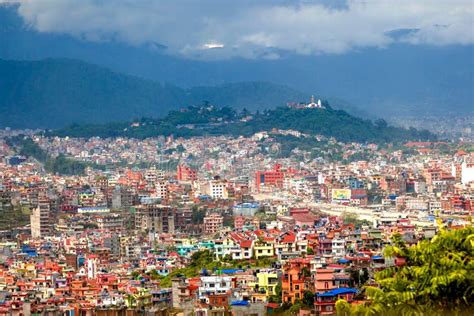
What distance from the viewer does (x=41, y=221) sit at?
3050 cm

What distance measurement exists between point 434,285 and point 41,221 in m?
24.4

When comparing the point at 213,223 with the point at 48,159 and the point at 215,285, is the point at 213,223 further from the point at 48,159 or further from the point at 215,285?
the point at 48,159

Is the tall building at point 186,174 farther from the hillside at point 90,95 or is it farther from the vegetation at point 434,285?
the vegetation at point 434,285

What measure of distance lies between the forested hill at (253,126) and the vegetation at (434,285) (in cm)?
5169

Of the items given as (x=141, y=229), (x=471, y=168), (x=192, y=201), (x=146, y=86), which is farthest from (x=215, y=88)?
(x=141, y=229)

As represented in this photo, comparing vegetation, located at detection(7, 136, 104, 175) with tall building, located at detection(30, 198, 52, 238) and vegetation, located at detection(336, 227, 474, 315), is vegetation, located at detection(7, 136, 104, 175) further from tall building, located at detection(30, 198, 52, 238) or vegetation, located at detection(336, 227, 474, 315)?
vegetation, located at detection(336, 227, 474, 315)

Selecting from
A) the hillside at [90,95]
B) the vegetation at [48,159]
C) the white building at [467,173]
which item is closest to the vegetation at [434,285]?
the white building at [467,173]

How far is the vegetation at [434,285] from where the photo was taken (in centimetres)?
673

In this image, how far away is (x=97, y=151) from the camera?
57.8m

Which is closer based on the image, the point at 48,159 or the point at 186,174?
the point at 186,174

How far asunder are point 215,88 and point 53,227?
65914mm

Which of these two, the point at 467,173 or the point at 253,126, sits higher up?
the point at 253,126

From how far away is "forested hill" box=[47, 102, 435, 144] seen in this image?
2365 inches

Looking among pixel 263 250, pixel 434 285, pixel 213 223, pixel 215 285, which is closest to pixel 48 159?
pixel 213 223
